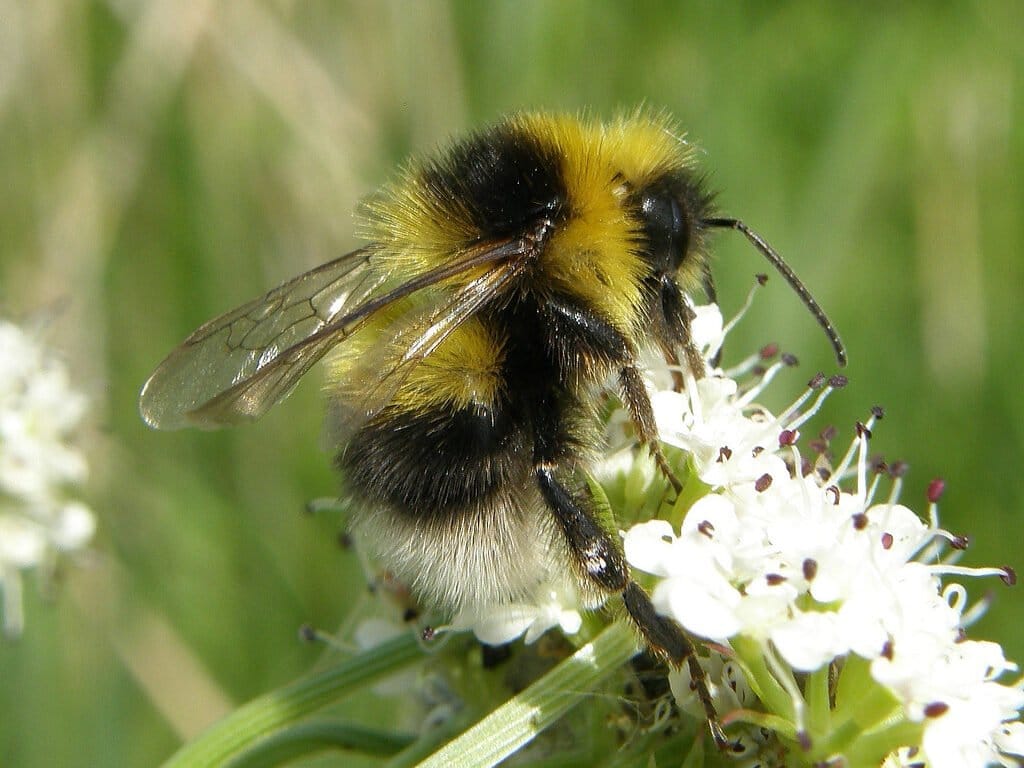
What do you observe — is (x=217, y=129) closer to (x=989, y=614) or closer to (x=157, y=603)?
(x=157, y=603)

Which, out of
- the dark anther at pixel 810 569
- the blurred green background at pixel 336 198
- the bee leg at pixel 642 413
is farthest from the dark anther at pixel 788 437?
the blurred green background at pixel 336 198

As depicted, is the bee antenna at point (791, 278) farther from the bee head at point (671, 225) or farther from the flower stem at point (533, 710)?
the flower stem at point (533, 710)

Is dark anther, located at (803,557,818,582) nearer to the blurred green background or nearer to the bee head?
the bee head

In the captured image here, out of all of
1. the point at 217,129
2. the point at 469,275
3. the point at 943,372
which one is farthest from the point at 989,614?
the point at 217,129

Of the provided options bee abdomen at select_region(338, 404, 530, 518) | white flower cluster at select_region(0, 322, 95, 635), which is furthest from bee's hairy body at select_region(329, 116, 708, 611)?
white flower cluster at select_region(0, 322, 95, 635)

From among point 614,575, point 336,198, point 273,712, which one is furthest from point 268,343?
point 336,198

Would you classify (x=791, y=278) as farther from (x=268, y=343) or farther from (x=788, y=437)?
(x=268, y=343)
